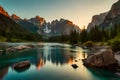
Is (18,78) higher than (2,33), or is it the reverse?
(2,33)

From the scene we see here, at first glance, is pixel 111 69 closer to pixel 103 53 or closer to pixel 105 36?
pixel 103 53

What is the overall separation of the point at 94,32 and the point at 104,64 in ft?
335

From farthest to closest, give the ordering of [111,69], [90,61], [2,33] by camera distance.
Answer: [2,33]
[90,61]
[111,69]

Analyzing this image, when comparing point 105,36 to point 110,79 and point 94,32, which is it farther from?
point 110,79

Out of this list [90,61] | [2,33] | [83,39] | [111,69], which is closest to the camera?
[111,69]

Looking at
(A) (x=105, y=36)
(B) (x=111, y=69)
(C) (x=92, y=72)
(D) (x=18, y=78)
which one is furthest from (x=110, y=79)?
(A) (x=105, y=36)

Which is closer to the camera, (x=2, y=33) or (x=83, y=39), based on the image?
(x=83, y=39)

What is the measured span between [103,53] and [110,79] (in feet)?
29.9

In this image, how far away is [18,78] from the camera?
2722 cm

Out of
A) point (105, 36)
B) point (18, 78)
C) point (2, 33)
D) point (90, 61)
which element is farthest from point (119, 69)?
point (2, 33)

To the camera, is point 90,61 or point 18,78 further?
point 90,61

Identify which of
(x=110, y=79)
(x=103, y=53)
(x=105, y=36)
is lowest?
(x=110, y=79)

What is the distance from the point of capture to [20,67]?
114 feet

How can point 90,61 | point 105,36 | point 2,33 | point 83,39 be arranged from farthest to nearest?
point 2,33 → point 83,39 → point 105,36 → point 90,61
